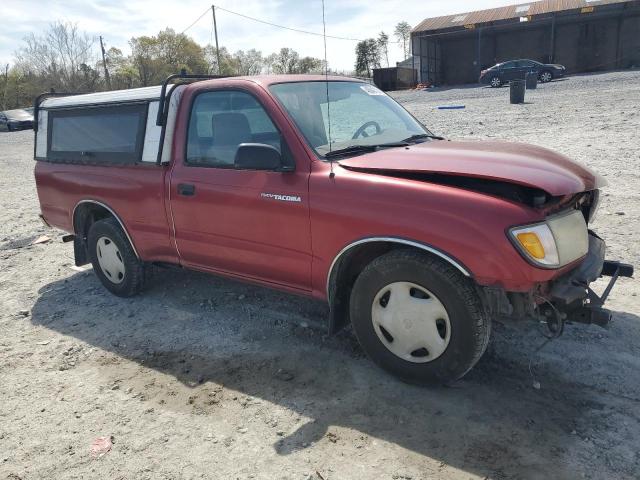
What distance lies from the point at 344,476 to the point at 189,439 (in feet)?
3.11

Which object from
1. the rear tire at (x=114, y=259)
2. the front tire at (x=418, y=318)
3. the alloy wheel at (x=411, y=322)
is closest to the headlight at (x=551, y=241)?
the front tire at (x=418, y=318)

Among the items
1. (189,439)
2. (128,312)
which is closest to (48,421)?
(189,439)

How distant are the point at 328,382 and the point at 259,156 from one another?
154cm

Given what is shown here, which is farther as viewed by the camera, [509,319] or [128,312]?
[128,312]

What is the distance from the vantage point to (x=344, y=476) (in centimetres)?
262

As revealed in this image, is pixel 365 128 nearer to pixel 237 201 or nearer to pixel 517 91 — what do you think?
pixel 237 201

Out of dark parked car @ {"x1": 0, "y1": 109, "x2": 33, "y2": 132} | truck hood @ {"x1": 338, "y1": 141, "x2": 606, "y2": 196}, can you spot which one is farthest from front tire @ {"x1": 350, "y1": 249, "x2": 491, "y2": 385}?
dark parked car @ {"x1": 0, "y1": 109, "x2": 33, "y2": 132}

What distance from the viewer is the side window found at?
12.3ft

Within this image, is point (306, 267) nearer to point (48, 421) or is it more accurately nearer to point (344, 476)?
point (344, 476)

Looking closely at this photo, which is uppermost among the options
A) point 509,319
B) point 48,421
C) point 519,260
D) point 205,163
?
point 205,163

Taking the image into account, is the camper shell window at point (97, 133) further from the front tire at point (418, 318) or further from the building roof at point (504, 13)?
the building roof at point (504, 13)

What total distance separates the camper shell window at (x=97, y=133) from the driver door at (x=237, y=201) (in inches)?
25.1

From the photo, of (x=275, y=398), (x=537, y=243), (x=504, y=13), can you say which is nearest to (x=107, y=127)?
(x=275, y=398)

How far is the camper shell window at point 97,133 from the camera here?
4555 mm
